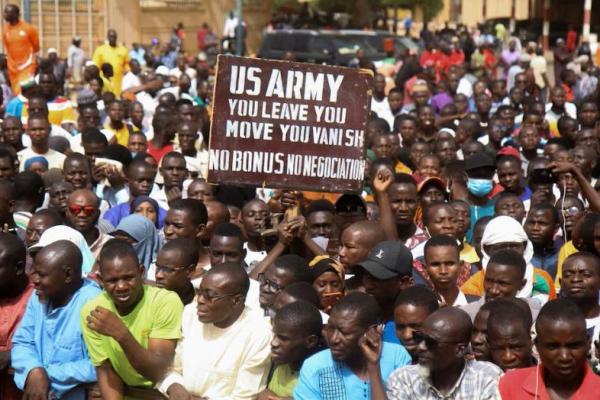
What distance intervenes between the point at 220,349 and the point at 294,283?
0.71 meters

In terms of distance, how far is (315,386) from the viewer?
18.6ft

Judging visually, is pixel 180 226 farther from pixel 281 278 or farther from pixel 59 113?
pixel 59 113

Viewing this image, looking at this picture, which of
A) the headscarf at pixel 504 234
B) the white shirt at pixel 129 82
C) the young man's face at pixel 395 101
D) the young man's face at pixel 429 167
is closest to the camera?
the headscarf at pixel 504 234

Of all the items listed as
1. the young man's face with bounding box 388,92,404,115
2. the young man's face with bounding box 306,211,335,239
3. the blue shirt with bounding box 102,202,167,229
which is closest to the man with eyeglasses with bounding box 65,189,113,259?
the blue shirt with bounding box 102,202,167,229

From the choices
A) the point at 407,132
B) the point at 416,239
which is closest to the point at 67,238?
the point at 416,239

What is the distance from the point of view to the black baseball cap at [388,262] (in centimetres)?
654

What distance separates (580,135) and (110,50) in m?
8.26

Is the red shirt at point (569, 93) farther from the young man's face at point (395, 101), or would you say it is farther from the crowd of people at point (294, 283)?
the crowd of people at point (294, 283)

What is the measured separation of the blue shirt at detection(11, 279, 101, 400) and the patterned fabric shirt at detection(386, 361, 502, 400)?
158 cm

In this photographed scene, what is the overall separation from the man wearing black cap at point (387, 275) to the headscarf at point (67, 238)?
158 centimetres

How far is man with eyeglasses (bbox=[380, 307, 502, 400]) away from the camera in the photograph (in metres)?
5.38

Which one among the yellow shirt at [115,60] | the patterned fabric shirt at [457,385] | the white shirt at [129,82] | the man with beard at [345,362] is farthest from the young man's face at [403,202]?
the yellow shirt at [115,60]

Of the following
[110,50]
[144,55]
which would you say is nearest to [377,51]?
[144,55]

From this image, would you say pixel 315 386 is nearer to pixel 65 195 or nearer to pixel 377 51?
pixel 65 195
